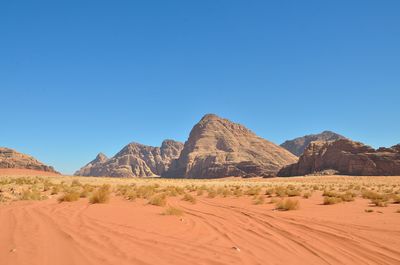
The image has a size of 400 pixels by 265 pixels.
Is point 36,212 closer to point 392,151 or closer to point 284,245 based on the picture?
point 284,245

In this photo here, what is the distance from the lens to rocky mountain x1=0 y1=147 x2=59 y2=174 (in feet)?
243

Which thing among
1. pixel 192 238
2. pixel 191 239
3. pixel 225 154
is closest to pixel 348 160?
pixel 225 154

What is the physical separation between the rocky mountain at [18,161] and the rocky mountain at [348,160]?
59.5 m

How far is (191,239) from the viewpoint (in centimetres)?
718

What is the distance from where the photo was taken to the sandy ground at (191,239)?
561 cm

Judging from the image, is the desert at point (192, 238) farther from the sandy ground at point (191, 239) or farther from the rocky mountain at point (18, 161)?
the rocky mountain at point (18, 161)

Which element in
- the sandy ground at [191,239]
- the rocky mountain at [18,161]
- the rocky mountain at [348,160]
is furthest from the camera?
the rocky mountain at [18,161]

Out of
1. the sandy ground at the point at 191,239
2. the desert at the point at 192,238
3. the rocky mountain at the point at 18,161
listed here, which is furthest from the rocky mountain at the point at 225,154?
the sandy ground at the point at 191,239

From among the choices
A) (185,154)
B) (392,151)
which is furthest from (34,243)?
(185,154)

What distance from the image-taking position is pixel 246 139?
145 m

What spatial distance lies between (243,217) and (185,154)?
133m

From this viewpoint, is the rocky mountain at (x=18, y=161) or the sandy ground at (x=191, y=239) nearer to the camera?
the sandy ground at (x=191, y=239)

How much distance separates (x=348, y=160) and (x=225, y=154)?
2030 inches

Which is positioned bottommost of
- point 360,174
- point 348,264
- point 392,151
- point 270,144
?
point 348,264
